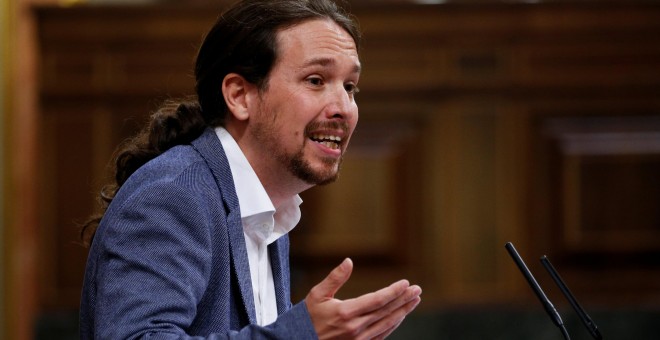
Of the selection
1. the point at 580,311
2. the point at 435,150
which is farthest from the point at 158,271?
the point at 435,150

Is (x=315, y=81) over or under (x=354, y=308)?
over

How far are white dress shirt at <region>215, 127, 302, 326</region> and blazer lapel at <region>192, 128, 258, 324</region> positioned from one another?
0.04 metres

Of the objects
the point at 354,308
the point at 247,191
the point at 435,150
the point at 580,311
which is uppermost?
the point at 247,191

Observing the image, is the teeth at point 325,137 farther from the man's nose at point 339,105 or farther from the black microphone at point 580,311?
the black microphone at point 580,311

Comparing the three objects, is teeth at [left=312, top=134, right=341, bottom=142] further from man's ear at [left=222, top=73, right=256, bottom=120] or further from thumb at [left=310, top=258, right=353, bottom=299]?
thumb at [left=310, top=258, right=353, bottom=299]

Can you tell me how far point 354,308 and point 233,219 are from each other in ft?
1.13

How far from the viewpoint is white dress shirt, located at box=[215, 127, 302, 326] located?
Answer: 191 centimetres

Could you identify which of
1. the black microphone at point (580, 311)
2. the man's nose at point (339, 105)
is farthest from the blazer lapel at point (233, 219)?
the black microphone at point (580, 311)

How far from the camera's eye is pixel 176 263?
5.39 feet

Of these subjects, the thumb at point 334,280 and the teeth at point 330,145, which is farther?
the teeth at point 330,145

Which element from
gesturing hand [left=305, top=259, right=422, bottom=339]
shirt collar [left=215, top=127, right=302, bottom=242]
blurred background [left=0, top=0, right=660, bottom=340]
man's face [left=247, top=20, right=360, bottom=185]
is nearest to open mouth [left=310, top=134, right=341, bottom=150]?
man's face [left=247, top=20, right=360, bottom=185]

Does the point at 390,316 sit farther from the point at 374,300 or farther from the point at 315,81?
the point at 315,81

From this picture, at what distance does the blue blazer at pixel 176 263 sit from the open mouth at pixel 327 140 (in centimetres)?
16

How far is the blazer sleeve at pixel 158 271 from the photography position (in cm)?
158
